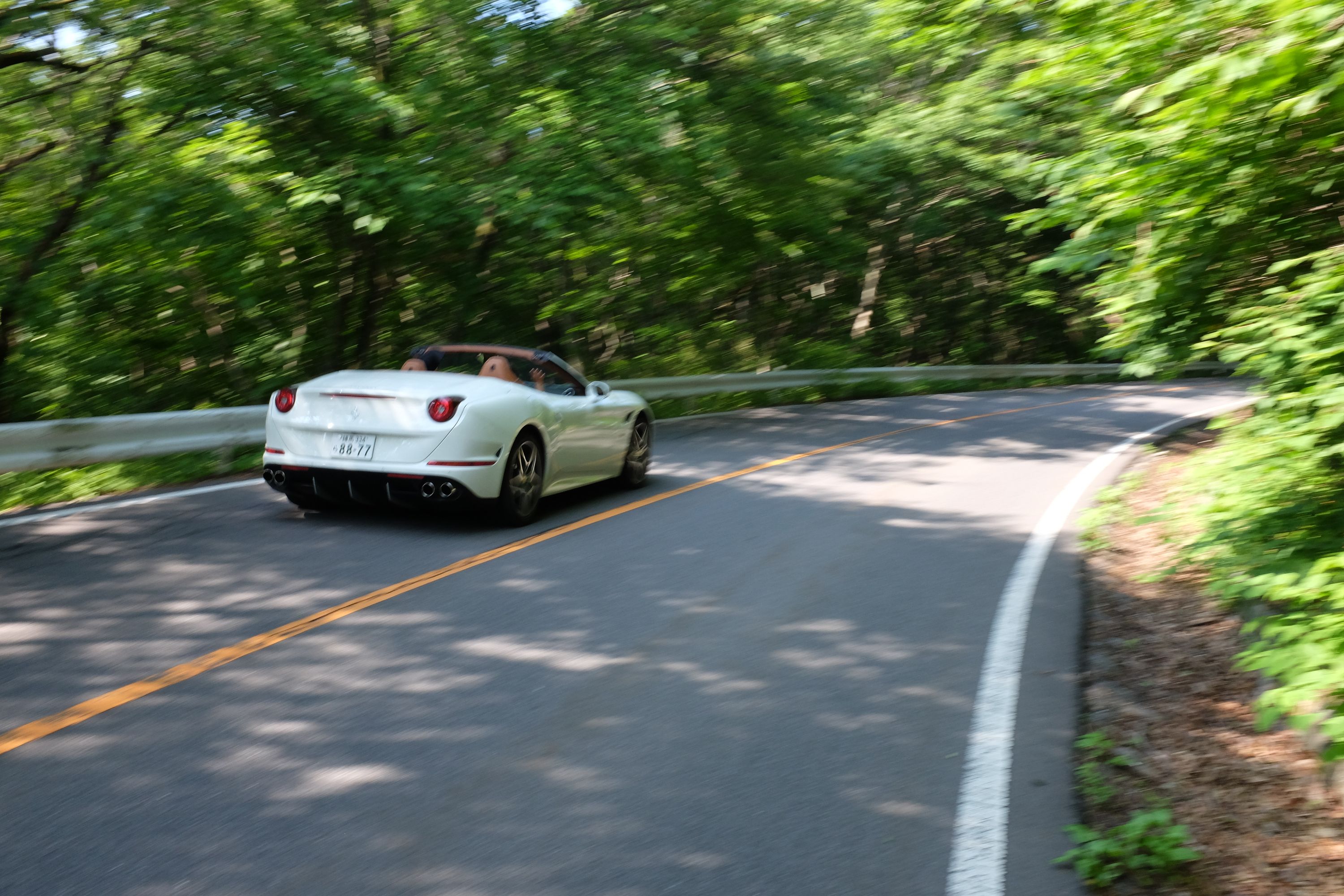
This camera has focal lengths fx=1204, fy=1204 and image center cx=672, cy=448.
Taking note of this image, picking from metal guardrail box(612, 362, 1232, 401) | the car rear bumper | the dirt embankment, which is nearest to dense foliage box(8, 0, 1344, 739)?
the dirt embankment

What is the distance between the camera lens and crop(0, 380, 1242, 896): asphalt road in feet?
12.1

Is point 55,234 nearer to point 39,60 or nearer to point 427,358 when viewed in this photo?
point 39,60

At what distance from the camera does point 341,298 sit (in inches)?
685

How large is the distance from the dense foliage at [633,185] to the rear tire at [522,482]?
3946 mm

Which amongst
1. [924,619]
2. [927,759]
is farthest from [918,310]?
[927,759]

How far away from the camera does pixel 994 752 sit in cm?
486

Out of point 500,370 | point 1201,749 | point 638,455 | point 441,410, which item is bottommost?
point 1201,749

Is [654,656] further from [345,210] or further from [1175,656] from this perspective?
[345,210]

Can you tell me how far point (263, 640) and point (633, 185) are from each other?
1285 cm

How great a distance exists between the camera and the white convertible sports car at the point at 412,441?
815 centimetres

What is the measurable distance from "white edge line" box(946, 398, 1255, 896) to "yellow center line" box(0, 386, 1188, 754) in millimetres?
3148

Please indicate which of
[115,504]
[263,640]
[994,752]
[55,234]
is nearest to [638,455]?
[115,504]

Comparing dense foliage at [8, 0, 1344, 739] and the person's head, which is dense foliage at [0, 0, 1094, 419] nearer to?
dense foliage at [8, 0, 1344, 739]

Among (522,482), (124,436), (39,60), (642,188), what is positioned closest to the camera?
(522,482)
